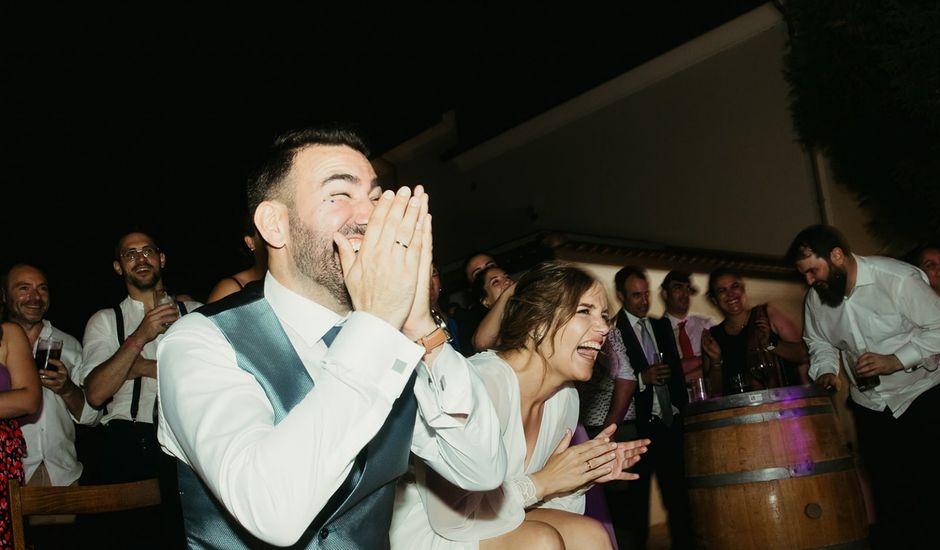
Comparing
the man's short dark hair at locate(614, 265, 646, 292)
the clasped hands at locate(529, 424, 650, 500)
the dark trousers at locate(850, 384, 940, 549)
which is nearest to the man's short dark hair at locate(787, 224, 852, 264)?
the dark trousers at locate(850, 384, 940, 549)

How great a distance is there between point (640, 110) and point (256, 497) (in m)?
9.29

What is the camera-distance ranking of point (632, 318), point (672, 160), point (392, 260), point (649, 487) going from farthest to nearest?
1. point (672, 160)
2. point (632, 318)
3. point (649, 487)
4. point (392, 260)

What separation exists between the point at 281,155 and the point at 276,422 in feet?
2.13

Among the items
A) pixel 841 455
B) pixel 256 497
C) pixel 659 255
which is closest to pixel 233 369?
pixel 256 497

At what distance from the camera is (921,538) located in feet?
13.0

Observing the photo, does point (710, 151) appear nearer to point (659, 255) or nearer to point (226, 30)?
point (659, 255)

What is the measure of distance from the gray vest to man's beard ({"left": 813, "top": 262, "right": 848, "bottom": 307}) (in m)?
3.14

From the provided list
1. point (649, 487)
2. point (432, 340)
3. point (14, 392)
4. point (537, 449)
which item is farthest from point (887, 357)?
point (14, 392)

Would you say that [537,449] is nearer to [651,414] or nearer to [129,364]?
[129,364]

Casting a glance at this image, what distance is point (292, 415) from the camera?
117cm

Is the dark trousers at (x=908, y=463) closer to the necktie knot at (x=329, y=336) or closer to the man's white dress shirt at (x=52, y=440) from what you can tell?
the necktie knot at (x=329, y=336)

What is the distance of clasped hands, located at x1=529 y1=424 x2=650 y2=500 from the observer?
7.93ft

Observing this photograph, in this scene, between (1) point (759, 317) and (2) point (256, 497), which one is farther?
(1) point (759, 317)

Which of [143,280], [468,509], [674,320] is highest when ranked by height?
[143,280]
